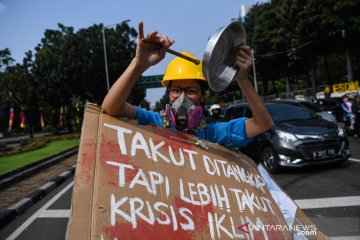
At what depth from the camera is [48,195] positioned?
769 centimetres

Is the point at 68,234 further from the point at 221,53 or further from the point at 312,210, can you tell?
the point at 312,210

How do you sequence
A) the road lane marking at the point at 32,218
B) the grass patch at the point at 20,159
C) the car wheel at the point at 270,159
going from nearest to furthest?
the road lane marking at the point at 32,218 → the car wheel at the point at 270,159 → the grass patch at the point at 20,159

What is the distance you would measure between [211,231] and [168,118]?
0.86m

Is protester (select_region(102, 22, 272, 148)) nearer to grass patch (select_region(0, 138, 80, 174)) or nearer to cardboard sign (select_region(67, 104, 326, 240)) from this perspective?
cardboard sign (select_region(67, 104, 326, 240))

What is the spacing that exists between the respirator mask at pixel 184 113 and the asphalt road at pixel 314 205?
2377 millimetres

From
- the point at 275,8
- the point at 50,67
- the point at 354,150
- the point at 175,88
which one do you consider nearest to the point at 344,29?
the point at 275,8

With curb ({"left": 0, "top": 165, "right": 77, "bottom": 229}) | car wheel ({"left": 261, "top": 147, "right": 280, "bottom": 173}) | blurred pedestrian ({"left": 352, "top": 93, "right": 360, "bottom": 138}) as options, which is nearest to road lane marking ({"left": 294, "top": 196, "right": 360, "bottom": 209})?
car wheel ({"left": 261, "top": 147, "right": 280, "bottom": 173})

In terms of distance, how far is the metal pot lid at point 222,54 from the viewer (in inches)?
70.8

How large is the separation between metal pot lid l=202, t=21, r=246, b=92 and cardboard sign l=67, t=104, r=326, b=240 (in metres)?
0.39

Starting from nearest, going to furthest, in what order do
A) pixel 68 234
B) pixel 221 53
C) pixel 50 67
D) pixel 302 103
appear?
pixel 68 234, pixel 221 53, pixel 302 103, pixel 50 67

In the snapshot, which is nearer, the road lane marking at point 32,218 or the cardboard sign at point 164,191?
the cardboard sign at point 164,191

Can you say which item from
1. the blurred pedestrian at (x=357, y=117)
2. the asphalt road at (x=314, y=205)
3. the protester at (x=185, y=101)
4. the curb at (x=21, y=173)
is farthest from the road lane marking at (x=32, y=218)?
the blurred pedestrian at (x=357, y=117)

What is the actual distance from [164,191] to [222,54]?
82 cm

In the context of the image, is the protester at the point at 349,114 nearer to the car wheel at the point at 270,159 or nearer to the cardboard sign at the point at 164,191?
the car wheel at the point at 270,159
